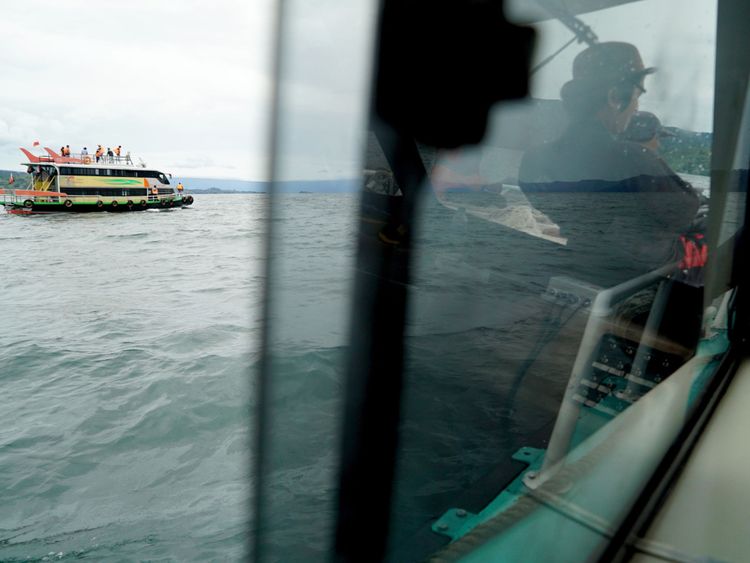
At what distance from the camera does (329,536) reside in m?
0.43

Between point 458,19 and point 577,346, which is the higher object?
point 458,19

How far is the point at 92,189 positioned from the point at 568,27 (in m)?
15.6

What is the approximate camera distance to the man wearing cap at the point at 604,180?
0.79 m

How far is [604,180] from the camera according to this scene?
3.01 ft

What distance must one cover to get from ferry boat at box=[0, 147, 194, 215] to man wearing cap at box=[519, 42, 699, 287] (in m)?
9.83

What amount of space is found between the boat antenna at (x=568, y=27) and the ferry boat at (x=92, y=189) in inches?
389

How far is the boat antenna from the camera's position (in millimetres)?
647

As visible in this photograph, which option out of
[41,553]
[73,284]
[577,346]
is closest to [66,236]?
[73,284]

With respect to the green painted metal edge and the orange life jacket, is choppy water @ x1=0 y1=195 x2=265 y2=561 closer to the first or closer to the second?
the green painted metal edge

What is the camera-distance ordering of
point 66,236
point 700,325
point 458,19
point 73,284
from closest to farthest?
point 458,19
point 700,325
point 73,284
point 66,236

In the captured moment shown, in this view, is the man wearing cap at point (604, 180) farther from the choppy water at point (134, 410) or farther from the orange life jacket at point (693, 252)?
the choppy water at point (134, 410)

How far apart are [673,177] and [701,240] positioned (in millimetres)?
324

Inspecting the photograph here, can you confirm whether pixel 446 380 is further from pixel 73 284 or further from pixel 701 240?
pixel 73 284

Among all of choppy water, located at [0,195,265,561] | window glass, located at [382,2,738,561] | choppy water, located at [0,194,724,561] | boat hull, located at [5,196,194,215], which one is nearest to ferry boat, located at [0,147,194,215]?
boat hull, located at [5,196,194,215]
